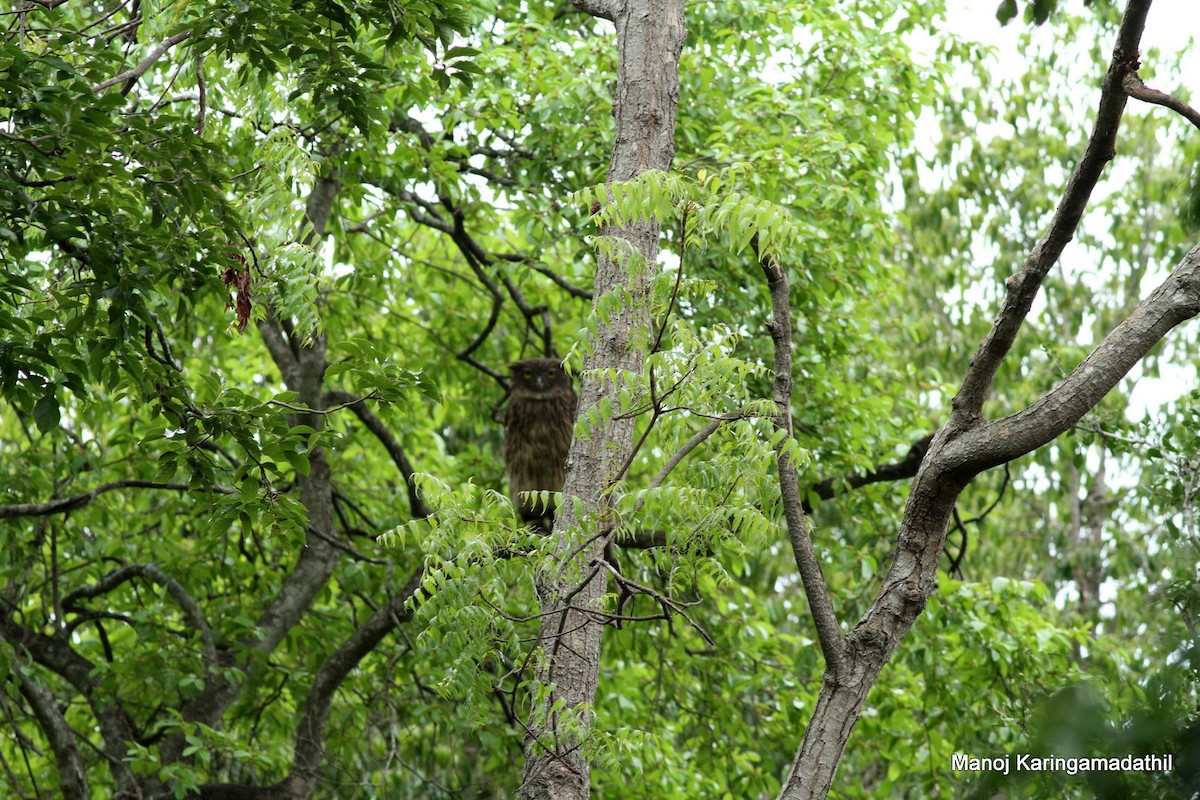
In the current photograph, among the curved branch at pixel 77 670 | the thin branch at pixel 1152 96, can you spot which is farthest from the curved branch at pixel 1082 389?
the curved branch at pixel 77 670

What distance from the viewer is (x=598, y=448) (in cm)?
360

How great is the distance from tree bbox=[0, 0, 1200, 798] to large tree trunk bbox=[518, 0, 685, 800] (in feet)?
0.05

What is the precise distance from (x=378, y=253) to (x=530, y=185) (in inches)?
69.3

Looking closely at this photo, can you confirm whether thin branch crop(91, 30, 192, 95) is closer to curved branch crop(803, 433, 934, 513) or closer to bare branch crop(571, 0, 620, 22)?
bare branch crop(571, 0, 620, 22)

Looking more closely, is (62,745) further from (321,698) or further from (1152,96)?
(1152,96)

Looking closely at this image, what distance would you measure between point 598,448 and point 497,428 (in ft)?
16.1

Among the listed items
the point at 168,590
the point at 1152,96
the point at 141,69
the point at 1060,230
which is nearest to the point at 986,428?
the point at 1060,230

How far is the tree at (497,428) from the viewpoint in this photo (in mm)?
3012

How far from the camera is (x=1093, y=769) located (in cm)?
155

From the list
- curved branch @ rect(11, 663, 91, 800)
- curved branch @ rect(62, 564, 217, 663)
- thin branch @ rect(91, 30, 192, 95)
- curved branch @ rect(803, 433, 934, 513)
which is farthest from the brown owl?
thin branch @ rect(91, 30, 192, 95)

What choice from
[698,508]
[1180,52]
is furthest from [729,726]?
[1180,52]

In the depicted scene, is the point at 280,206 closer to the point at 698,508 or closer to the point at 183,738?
the point at 698,508

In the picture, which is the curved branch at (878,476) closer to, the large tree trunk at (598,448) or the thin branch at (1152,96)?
the large tree trunk at (598,448)

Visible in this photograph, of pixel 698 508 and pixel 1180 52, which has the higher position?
pixel 1180 52
